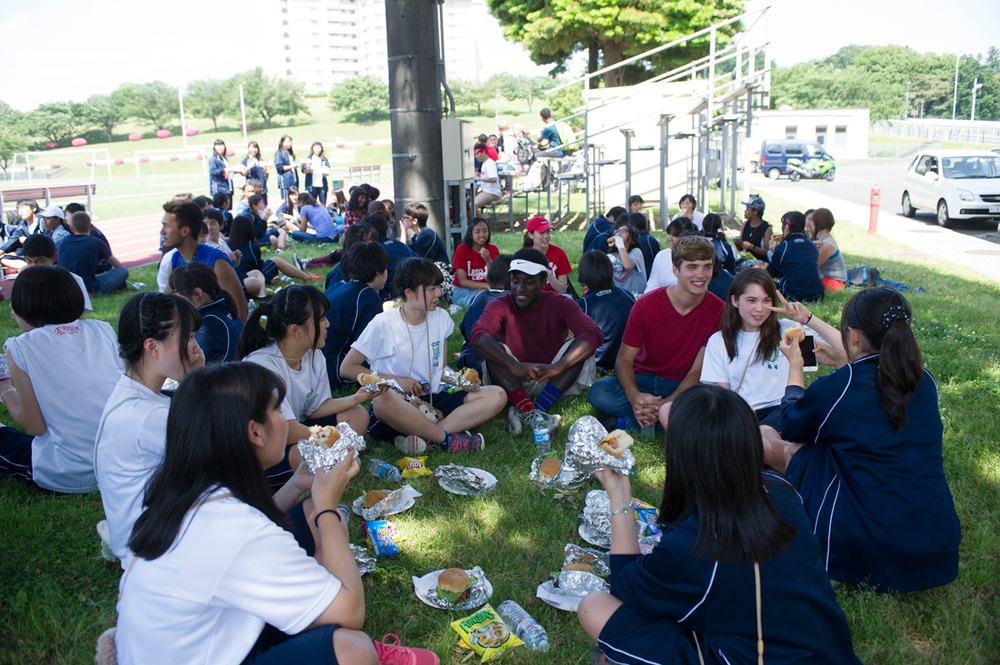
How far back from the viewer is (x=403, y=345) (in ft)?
17.5

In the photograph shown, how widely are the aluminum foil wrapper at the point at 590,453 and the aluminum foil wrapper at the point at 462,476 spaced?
4.55 feet

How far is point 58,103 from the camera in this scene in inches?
2350

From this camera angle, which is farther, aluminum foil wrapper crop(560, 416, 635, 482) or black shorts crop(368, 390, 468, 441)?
black shorts crop(368, 390, 468, 441)

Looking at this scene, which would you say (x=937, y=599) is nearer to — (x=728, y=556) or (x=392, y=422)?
(x=728, y=556)

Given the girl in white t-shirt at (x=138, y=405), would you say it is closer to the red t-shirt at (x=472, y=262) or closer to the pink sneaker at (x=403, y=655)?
the pink sneaker at (x=403, y=655)

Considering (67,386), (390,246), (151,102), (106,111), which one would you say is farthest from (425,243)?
(151,102)

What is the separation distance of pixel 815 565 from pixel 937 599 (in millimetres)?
1503

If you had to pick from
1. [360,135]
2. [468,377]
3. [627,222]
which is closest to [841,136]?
[360,135]

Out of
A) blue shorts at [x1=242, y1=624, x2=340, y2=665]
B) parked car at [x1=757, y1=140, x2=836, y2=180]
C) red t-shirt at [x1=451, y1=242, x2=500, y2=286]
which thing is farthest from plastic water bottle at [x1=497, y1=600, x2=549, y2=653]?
parked car at [x1=757, y1=140, x2=836, y2=180]

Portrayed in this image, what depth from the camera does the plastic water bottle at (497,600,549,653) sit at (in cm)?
317

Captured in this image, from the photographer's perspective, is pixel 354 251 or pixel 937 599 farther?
pixel 354 251

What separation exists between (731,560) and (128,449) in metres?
2.29

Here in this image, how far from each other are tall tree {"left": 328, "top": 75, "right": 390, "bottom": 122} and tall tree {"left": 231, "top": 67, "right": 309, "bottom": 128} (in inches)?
162

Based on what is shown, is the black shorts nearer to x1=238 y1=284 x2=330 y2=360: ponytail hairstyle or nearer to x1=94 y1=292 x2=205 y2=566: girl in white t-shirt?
x1=238 y1=284 x2=330 y2=360: ponytail hairstyle
